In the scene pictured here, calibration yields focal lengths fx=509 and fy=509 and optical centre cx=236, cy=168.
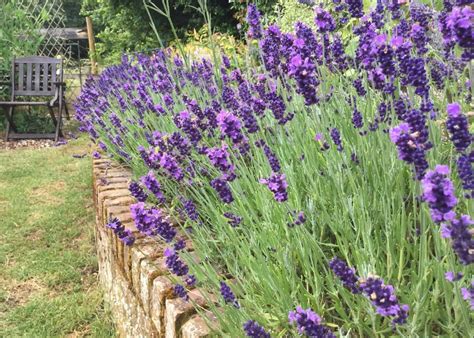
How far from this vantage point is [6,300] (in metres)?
3.04

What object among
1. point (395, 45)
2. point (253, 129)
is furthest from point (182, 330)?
point (395, 45)

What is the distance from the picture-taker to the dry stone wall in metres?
1.61

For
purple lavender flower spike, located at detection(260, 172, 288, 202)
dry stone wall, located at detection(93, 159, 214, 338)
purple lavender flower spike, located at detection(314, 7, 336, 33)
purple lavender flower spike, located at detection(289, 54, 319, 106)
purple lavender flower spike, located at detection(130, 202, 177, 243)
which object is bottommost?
dry stone wall, located at detection(93, 159, 214, 338)

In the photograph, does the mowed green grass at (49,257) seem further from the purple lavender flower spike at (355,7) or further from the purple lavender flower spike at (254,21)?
the purple lavender flower spike at (355,7)

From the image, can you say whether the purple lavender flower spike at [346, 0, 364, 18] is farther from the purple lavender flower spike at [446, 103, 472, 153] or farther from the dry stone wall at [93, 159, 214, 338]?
the dry stone wall at [93, 159, 214, 338]

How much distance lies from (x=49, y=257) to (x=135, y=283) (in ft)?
5.33

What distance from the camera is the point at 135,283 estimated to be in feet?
6.97

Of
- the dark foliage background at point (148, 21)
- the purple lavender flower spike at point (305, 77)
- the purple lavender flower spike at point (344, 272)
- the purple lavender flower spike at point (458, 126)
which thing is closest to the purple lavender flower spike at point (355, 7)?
the purple lavender flower spike at point (305, 77)

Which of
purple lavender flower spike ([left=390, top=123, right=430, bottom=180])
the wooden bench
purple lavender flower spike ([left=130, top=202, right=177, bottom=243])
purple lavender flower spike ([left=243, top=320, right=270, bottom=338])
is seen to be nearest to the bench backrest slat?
the wooden bench

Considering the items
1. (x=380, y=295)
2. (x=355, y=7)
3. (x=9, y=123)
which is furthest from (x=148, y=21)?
(x=380, y=295)

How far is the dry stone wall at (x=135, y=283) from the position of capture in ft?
5.28

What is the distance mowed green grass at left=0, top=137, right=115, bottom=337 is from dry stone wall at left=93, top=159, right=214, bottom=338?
0.18 meters

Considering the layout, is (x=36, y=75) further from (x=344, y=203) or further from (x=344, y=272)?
(x=344, y=272)

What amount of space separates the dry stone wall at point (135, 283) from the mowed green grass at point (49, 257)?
0.18 metres
